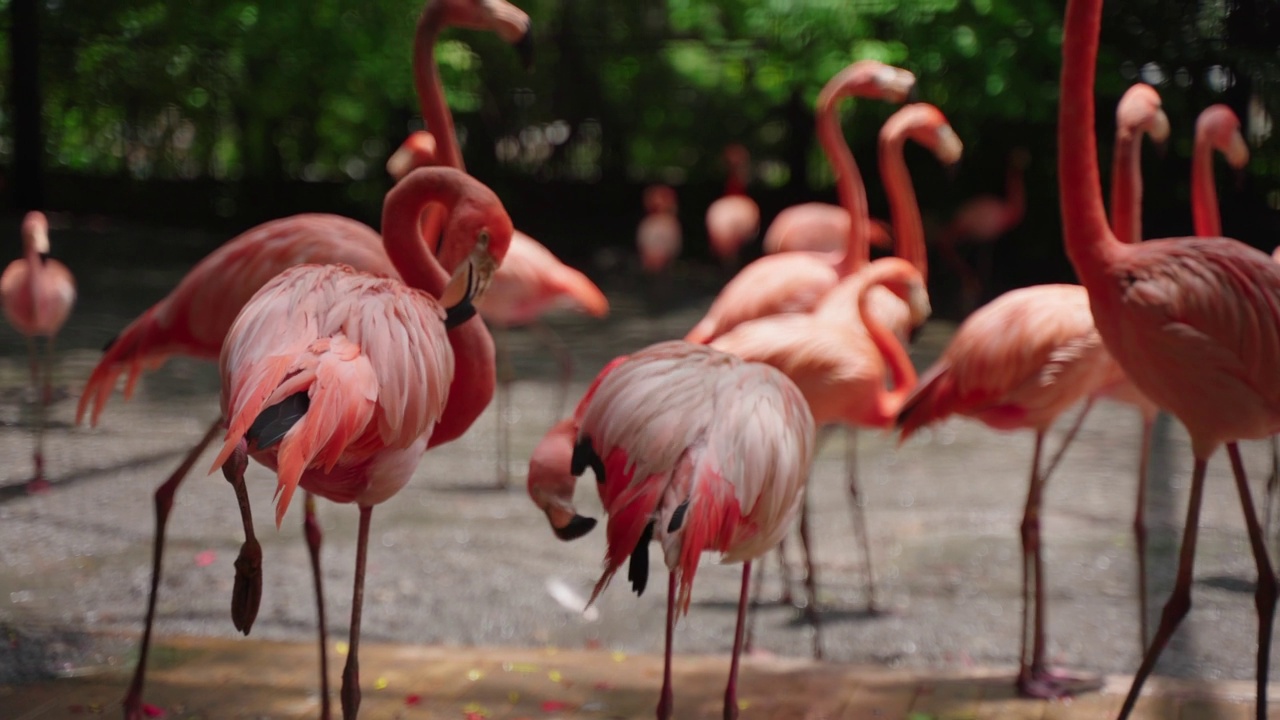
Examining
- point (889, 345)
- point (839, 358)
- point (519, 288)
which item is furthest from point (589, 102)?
point (839, 358)

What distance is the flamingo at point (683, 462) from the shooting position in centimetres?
196

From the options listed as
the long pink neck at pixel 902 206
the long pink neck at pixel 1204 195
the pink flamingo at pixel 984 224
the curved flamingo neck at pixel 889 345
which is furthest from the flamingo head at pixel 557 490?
the pink flamingo at pixel 984 224

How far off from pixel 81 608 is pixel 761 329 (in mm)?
2038

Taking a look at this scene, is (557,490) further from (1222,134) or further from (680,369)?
(1222,134)

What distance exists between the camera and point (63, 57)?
573 centimetres

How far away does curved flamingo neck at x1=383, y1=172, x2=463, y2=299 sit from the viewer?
7.82 feet

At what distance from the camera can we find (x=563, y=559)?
13.6 feet

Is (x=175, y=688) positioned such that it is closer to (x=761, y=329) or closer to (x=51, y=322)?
(x=761, y=329)

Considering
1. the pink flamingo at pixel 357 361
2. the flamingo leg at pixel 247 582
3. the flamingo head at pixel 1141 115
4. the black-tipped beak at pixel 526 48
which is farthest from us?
the black-tipped beak at pixel 526 48

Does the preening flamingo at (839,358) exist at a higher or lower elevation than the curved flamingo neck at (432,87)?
lower

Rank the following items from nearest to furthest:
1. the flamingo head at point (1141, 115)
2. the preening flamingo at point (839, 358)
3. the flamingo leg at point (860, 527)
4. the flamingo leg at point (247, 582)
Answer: the flamingo leg at point (247, 582), the flamingo head at point (1141, 115), the preening flamingo at point (839, 358), the flamingo leg at point (860, 527)

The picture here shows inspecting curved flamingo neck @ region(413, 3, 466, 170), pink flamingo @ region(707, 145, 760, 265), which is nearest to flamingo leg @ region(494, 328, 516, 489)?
curved flamingo neck @ region(413, 3, 466, 170)

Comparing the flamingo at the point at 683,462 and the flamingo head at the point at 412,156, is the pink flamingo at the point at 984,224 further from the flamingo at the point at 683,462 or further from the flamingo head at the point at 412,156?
the flamingo at the point at 683,462

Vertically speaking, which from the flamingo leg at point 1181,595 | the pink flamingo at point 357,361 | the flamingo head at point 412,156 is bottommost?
the flamingo leg at point 1181,595
